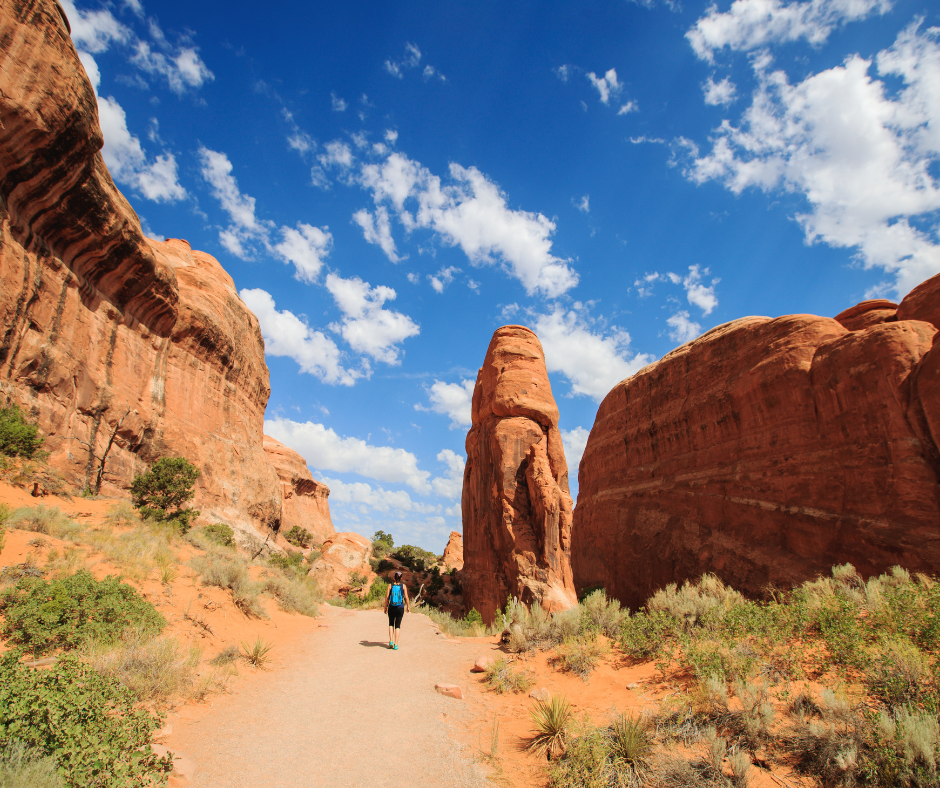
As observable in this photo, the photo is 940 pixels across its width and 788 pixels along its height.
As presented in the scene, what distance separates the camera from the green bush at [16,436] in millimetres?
12648

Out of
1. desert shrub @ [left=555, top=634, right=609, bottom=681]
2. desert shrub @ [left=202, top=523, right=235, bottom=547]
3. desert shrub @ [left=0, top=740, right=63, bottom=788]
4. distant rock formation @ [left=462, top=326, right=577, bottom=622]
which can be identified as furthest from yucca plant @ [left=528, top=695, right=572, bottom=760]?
desert shrub @ [left=202, top=523, right=235, bottom=547]

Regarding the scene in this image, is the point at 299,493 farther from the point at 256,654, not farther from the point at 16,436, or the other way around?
the point at 256,654

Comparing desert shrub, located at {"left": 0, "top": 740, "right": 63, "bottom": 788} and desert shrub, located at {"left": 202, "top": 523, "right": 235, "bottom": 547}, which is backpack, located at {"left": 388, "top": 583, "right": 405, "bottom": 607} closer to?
desert shrub, located at {"left": 0, "top": 740, "right": 63, "bottom": 788}

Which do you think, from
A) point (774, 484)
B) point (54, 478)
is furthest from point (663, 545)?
point (54, 478)

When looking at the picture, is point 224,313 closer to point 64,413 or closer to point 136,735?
point 64,413

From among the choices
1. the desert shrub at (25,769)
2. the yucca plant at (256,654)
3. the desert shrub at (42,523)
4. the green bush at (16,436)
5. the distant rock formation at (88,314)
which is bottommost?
the yucca plant at (256,654)

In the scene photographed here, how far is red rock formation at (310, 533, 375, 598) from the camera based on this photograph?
25.2 metres

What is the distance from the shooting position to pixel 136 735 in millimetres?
3865

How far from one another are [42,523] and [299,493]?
40708 mm

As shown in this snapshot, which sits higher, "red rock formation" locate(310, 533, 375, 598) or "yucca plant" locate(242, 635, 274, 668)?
"red rock formation" locate(310, 533, 375, 598)

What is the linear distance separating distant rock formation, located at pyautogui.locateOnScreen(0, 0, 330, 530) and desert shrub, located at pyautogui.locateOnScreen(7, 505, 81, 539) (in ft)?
24.3

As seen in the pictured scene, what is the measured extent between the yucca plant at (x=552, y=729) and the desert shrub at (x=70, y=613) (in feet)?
18.7

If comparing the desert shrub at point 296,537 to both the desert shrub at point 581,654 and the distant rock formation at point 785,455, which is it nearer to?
the distant rock formation at point 785,455

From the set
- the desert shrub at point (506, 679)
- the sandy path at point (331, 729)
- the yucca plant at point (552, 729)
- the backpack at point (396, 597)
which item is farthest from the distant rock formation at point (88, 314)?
the yucca plant at point (552, 729)
